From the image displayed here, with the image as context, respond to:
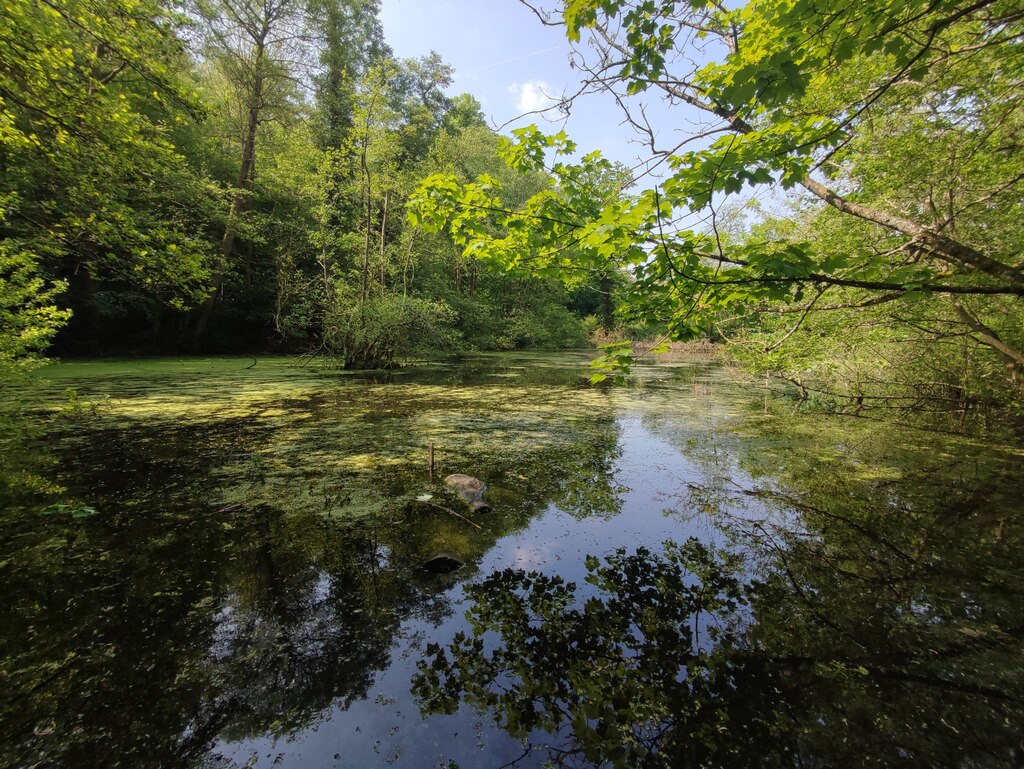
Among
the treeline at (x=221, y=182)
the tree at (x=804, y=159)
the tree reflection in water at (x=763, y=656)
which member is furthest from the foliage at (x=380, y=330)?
the tree reflection in water at (x=763, y=656)

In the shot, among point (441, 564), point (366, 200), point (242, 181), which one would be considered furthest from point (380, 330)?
point (441, 564)

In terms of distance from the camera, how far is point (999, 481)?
156 inches

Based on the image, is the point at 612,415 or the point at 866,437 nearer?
the point at 866,437

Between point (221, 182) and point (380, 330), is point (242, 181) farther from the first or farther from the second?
point (380, 330)

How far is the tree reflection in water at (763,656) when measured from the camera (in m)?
1.44

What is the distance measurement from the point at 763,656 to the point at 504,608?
4.09 feet

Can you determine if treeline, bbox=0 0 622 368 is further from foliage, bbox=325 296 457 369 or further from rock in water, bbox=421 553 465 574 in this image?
rock in water, bbox=421 553 465 574

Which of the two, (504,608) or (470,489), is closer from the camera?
(504,608)

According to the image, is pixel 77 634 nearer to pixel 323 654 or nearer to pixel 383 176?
pixel 323 654

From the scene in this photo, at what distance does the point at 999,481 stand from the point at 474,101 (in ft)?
106

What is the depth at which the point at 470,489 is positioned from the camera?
144 inches

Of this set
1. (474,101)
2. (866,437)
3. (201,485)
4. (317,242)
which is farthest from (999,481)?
(474,101)

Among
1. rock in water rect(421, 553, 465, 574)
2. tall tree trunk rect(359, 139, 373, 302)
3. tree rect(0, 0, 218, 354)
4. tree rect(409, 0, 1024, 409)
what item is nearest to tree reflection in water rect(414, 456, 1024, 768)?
rock in water rect(421, 553, 465, 574)

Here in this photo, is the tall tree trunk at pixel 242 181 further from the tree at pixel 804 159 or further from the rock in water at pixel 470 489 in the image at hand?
the tree at pixel 804 159
